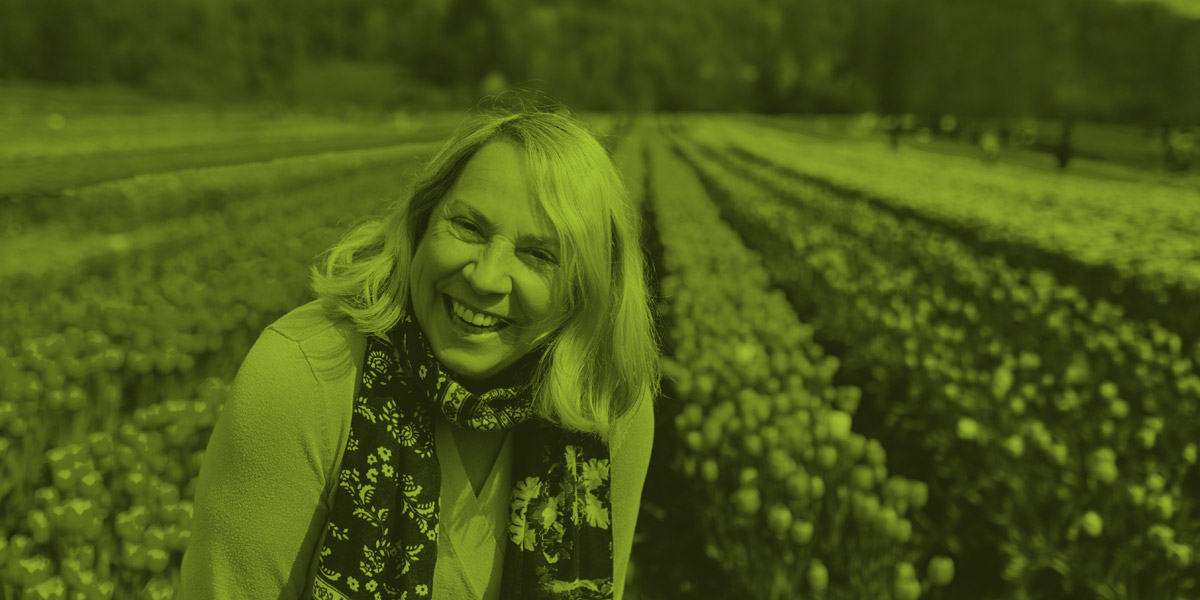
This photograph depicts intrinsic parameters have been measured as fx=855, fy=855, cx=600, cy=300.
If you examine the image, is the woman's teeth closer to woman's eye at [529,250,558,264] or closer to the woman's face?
the woman's face

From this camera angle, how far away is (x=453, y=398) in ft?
5.45

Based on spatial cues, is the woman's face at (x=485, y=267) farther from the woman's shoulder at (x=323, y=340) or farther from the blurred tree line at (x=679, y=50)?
the blurred tree line at (x=679, y=50)

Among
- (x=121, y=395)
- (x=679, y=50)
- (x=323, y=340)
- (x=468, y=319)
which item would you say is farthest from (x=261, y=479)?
(x=679, y=50)

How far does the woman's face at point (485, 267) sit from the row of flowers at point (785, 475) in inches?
54.3

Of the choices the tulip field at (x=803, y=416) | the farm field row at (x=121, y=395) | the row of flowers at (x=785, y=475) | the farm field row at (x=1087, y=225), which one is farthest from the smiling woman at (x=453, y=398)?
the farm field row at (x=1087, y=225)

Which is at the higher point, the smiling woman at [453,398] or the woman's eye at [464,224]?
the woman's eye at [464,224]

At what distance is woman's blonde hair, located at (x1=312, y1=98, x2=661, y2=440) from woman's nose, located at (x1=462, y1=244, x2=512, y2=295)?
0.12 metres

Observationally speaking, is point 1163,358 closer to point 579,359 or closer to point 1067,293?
point 1067,293

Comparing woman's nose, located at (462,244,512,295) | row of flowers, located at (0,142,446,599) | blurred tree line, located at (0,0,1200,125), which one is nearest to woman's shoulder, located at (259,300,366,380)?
woman's nose, located at (462,244,512,295)

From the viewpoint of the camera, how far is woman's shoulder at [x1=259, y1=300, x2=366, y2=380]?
5.15ft

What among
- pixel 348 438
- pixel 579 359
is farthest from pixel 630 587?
pixel 348 438

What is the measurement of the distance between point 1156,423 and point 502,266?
3229mm

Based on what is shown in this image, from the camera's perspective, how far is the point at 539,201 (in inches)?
64.9

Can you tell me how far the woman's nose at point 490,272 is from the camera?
63.8 inches
